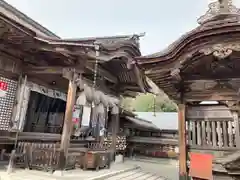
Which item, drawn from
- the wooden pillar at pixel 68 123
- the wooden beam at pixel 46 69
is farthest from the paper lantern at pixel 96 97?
the wooden beam at pixel 46 69

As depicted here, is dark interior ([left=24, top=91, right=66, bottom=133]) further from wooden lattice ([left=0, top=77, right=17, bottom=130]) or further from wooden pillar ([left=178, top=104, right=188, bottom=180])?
wooden pillar ([left=178, top=104, right=188, bottom=180])

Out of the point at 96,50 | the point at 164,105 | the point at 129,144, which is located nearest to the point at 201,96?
the point at 96,50

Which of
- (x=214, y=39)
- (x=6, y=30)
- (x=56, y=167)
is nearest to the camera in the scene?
(x=214, y=39)

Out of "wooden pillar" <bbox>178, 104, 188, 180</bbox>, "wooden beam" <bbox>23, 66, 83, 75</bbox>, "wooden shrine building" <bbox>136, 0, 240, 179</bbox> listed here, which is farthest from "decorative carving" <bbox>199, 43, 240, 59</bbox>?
"wooden beam" <bbox>23, 66, 83, 75</bbox>

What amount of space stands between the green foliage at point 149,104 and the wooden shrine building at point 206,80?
38.9 metres

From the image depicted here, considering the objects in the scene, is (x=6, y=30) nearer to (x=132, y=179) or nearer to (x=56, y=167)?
(x=56, y=167)

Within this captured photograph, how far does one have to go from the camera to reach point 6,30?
7031mm

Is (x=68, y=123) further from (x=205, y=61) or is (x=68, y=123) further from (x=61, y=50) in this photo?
(x=205, y=61)

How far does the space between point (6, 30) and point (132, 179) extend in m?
7.09

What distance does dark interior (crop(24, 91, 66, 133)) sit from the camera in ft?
40.4

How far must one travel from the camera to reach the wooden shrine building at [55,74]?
26.5ft

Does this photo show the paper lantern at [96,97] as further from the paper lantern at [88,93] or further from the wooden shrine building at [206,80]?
the wooden shrine building at [206,80]

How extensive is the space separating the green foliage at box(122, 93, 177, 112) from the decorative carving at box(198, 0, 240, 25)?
39.6 m

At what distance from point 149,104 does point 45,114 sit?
143 feet
